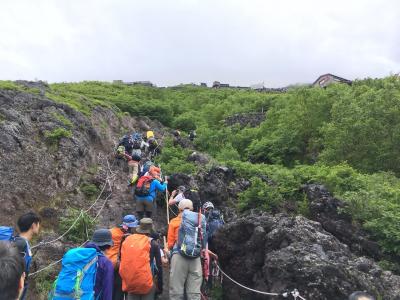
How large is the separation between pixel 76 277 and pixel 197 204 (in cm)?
763

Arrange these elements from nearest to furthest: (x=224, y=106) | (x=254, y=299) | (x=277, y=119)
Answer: (x=254, y=299) → (x=277, y=119) → (x=224, y=106)

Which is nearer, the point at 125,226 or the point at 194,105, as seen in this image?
the point at 125,226

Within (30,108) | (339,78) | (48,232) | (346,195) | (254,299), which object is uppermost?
(339,78)

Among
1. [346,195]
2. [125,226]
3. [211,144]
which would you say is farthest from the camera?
[211,144]

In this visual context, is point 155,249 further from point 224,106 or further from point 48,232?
point 224,106

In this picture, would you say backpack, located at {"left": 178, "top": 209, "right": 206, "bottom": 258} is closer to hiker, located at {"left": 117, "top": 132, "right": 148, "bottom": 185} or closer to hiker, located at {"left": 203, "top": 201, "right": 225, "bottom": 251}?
hiker, located at {"left": 203, "top": 201, "right": 225, "bottom": 251}

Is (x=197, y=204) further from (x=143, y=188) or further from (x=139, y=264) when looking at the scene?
(x=139, y=264)

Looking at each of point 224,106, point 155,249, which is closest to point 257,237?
point 155,249

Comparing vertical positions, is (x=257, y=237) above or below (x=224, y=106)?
below

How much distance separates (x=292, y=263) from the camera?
8.60m

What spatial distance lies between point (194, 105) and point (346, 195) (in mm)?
57985

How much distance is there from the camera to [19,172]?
45.6 feet

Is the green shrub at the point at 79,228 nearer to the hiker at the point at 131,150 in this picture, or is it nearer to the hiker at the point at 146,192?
the hiker at the point at 146,192

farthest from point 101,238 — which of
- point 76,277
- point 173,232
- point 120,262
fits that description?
point 173,232
